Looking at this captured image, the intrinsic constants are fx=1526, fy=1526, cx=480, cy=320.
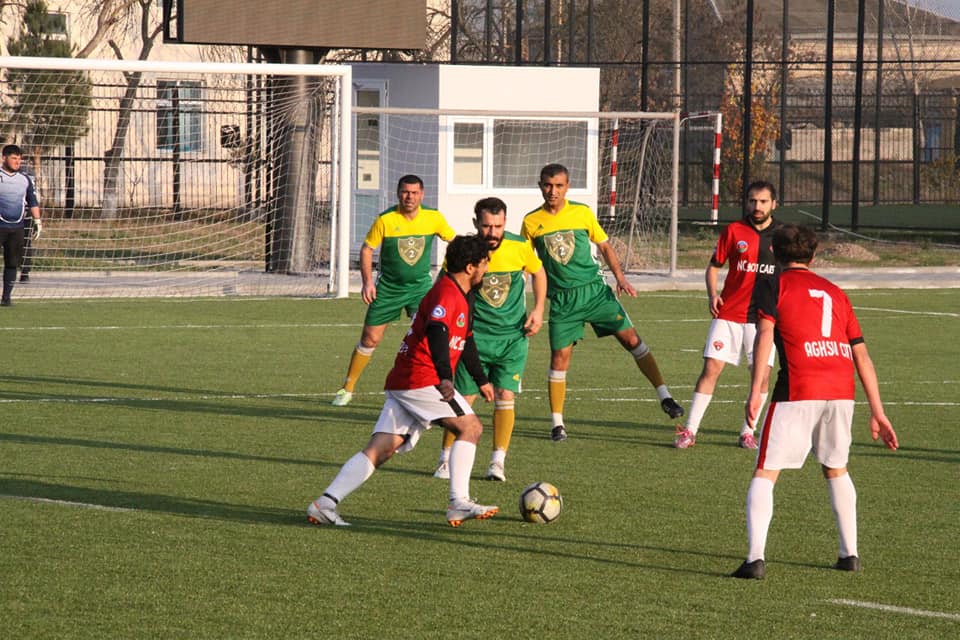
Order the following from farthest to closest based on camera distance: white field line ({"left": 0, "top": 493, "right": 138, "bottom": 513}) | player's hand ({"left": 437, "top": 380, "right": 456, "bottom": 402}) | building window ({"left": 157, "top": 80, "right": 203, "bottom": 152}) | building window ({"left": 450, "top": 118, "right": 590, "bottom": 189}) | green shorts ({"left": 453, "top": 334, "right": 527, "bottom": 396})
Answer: building window ({"left": 157, "top": 80, "right": 203, "bottom": 152})
building window ({"left": 450, "top": 118, "right": 590, "bottom": 189})
green shorts ({"left": 453, "top": 334, "right": 527, "bottom": 396})
white field line ({"left": 0, "top": 493, "right": 138, "bottom": 513})
player's hand ({"left": 437, "top": 380, "right": 456, "bottom": 402})

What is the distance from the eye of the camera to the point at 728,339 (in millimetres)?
10594

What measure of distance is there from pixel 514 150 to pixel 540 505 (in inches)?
716

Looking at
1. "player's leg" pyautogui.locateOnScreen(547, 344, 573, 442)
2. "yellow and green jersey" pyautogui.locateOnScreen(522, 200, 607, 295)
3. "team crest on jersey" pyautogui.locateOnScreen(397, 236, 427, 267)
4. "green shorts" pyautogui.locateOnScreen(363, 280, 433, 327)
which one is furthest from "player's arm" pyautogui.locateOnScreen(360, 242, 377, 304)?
"player's leg" pyautogui.locateOnScreen(547, 344, 573, 442)

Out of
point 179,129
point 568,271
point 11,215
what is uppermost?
point 179,129

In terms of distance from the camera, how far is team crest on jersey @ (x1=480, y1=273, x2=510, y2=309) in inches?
370

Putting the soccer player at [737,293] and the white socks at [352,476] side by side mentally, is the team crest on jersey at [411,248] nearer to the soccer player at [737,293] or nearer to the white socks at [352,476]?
the soccer player at [737,293]

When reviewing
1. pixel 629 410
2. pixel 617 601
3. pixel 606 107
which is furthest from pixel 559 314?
Result: pixel 606 107

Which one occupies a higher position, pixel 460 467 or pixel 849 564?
pixel 460 467

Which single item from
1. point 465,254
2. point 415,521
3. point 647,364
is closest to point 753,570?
point 415,521

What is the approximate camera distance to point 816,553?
7.20 m

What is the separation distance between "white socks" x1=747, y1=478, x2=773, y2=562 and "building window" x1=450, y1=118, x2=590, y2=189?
18.5 m

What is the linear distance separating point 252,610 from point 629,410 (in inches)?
249

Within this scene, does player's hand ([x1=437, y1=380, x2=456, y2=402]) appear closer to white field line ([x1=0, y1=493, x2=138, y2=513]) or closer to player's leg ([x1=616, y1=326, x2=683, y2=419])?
white field line ([x1=0, y1=493, x2=138, y2=513])

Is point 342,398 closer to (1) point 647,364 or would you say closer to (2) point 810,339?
(1) point 647,364
